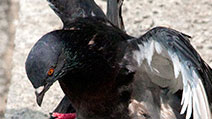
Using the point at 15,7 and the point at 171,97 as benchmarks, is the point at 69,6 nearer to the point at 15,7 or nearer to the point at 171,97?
the point at 171,97

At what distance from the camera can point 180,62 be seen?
411cm

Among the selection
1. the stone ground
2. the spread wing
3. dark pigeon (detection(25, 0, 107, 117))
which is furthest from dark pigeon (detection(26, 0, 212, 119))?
the stone ground

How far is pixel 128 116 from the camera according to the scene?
4.68m

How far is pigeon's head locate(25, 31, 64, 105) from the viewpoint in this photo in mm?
3934

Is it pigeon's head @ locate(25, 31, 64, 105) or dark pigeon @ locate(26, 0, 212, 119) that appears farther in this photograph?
dark pigeon @ locate(26, 0, 212, 119)

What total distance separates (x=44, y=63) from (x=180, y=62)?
3.16ft

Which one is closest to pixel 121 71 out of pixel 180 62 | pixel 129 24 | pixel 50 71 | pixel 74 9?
pixel 180 62

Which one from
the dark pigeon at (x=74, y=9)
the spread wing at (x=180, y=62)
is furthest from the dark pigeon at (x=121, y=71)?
the dark pigeon at (x=74, y=9)

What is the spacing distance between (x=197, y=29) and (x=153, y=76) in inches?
67.9

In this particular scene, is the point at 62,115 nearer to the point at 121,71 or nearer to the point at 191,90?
the point at 121,71

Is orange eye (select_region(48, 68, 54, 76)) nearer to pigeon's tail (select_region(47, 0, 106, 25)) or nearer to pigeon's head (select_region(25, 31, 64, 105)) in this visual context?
pigeon's head (select_region(25, 31, 64, 105))

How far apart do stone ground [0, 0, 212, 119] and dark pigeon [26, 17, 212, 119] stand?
39.8 inches

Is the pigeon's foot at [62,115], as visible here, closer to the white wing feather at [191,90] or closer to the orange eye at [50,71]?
the orange eye at [50,71]

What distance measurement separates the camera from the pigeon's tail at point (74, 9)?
193 inches
